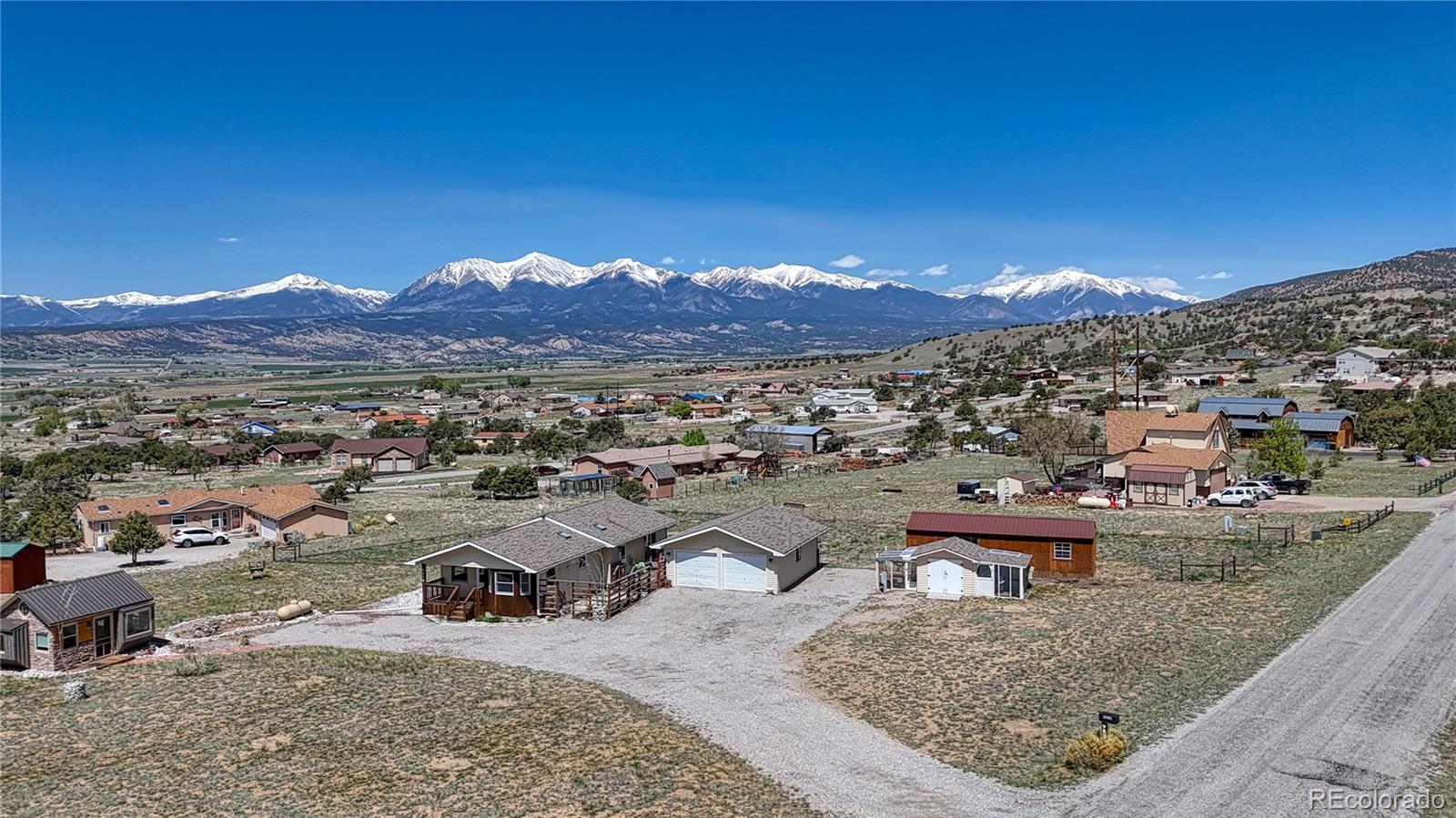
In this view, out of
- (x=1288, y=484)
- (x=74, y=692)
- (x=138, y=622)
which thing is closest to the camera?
(x=74, y=692)

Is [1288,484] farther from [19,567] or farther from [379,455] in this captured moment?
[379,455]

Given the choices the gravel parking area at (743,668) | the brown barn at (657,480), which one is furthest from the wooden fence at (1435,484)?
the brown barn at (657,480)

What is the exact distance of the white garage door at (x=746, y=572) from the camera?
110 feet

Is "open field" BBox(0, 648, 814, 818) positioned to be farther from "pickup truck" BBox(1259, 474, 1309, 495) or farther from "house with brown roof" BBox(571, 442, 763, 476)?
"pickup truck" BBox(1259, 474, 1309, 495)

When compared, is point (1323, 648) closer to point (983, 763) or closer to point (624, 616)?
point (983, 763)

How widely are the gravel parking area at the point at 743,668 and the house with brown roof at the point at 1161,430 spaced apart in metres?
27.4

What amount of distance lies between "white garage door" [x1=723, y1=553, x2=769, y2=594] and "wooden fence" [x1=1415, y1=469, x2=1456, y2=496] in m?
36.8

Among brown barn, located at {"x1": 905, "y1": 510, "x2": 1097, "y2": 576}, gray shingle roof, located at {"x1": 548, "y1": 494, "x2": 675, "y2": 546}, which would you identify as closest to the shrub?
brown barn, located at {"x1": 905, "y1": 510, "x2": 1097, "y2": 576}

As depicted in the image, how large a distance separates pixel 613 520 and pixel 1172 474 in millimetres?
30705

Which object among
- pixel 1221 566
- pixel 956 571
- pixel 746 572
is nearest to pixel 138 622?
pixel 746 572

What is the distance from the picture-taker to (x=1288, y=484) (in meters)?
53.8

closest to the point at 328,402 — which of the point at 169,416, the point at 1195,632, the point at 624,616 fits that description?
the point at 169,416

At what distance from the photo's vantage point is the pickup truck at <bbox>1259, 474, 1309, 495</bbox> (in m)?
53.1

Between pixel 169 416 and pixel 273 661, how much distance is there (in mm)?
129893
